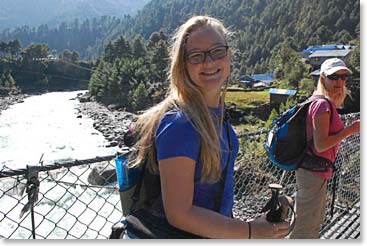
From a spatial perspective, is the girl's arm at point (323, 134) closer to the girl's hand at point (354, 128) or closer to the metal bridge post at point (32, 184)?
the girl's hand at point (354, 128)

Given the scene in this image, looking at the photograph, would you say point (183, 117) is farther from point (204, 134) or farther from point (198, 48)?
point (198, 48)

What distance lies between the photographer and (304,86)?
89.7 feet

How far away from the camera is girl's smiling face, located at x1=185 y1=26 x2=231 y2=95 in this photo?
1.19 metres

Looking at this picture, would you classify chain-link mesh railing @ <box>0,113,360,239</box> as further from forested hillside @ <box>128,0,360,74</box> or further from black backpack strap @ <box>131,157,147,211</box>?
forested hillside @ <box>128,0,360,74</box>

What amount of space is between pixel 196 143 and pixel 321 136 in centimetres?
116

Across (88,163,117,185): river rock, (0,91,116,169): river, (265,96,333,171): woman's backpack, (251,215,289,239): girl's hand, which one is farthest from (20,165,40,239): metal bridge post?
(0,91,116,169): river

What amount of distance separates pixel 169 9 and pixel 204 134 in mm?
140353

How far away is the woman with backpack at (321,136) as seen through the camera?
6.55 feet

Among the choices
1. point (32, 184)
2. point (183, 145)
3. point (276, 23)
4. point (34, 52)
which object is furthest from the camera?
point (276, 23)

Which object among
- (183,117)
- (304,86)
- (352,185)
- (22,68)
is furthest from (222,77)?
(22,68)

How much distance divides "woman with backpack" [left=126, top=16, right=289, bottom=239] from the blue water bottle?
6cm

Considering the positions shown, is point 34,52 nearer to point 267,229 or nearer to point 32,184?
point 32,184

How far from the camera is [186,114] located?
3.63ft

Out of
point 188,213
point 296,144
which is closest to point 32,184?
point 188,213
